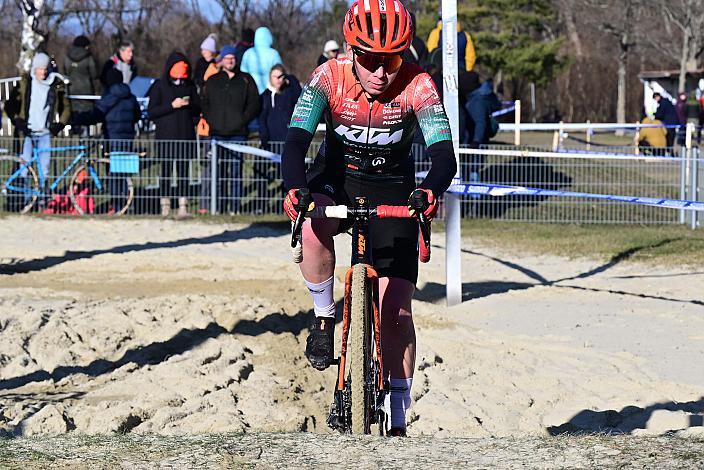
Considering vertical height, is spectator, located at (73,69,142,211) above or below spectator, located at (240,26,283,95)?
below

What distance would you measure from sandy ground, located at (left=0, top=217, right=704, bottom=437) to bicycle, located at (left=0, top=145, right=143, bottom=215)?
2938 mm

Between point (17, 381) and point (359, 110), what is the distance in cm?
335

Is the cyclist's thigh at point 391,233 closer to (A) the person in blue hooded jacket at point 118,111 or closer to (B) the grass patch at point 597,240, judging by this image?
(B) the grass patch at point 597,240

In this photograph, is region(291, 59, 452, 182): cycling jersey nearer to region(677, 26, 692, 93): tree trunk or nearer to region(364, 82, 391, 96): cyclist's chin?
region(364, 82, 391, 96): cyclist's chin

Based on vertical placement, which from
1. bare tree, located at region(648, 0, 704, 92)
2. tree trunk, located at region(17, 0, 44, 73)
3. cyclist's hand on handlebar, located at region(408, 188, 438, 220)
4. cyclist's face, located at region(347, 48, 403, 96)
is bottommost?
cyclist's hand on handlebar, located at region(408, 188, 438, 220)

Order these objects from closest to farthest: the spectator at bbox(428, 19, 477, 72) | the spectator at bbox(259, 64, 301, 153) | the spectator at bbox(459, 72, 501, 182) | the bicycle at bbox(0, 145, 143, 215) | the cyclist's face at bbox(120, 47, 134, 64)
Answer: the bicycle at bbox(0, 145, 143, 215), the spectator at bbox(259, 64, 301, 153), the spectator at bbox(428, 19, 477, 72), the spectator at bbox(459, 72, 501, 182), the cyclist's face at bbox(120, 47, 134, 64)

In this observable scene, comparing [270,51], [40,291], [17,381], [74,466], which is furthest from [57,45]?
[74,466]

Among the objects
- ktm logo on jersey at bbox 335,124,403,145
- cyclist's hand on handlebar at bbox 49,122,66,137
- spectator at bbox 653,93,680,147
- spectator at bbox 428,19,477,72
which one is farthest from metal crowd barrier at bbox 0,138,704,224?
spectator at bbox 653,93,680,147

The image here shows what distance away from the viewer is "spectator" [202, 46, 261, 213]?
658 inches

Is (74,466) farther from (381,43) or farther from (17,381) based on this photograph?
(17,381)

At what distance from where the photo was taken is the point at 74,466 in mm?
4984

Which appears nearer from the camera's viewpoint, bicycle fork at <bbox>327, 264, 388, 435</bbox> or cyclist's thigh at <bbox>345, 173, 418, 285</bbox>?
bicycle fork at <bbox>327, 264, 388, 435</bbox>

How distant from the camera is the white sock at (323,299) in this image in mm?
6500

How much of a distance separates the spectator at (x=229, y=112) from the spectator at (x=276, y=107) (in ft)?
0.99
